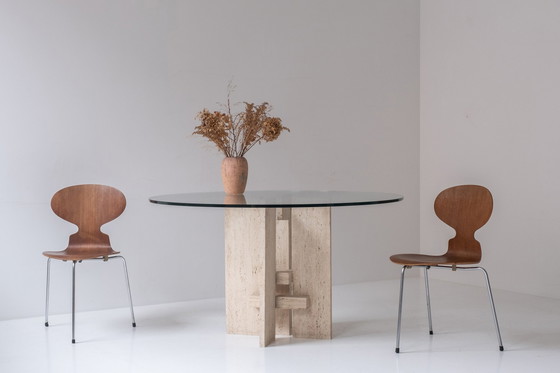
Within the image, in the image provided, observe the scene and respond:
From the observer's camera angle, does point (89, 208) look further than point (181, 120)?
No

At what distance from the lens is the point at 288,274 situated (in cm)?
419

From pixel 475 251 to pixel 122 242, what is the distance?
2.35 meters

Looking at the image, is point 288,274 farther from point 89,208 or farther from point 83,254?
point 89,208

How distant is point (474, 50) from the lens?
5910mm

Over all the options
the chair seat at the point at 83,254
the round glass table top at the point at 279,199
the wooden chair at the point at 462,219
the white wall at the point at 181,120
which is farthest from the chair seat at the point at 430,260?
the white wall at the point at 181,120

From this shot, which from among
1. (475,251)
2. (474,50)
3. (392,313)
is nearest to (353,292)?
(392,313)

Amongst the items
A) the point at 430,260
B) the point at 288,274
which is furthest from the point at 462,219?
the point at 288,274

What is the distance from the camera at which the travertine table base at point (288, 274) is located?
4137 mm

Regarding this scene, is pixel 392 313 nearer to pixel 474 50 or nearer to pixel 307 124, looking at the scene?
pixel 307 124

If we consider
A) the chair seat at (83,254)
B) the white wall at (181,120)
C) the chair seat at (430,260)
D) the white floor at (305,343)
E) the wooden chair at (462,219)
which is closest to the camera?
the white floor at (305,343)

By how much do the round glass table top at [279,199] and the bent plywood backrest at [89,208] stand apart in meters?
0.71

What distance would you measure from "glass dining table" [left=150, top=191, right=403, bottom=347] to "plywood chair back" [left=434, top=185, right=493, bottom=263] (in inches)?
17.5

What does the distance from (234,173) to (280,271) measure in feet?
1.98

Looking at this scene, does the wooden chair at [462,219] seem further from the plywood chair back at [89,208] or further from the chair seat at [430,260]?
the plywood chair back at [89,208]
